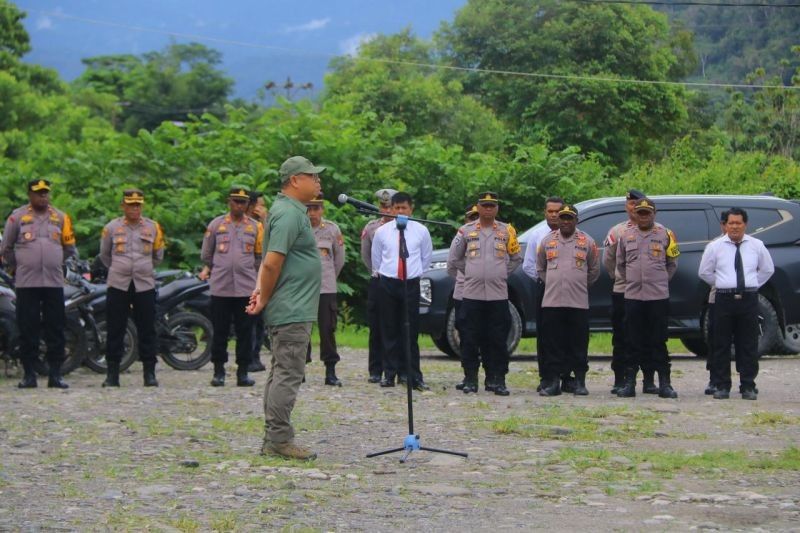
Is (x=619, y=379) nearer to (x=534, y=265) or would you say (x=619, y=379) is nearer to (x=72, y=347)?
(x=534, y=265)

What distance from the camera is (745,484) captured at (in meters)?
8.25

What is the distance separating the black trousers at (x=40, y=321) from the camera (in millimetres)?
13703

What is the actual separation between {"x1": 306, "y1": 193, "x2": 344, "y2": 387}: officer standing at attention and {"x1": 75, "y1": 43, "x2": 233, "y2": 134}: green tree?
84295mm

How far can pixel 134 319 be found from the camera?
46.1 feet

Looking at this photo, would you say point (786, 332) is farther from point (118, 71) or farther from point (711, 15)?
point (118, 71)

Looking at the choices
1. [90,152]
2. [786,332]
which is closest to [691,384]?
[786,332]

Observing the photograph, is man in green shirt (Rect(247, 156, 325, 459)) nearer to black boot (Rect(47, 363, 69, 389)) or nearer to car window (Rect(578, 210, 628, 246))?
black boot (Rect(47, 363, 69, 389))

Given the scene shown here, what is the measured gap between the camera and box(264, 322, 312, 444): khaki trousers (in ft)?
29.8

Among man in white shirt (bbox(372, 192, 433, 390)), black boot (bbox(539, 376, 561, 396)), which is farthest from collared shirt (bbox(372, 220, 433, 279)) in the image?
black boot (bbox(539, 376, 561, 396))

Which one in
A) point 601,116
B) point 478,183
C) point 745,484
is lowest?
point 745,484

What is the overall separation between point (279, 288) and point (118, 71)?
104 m

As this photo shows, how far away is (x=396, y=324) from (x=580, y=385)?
72.7 inches

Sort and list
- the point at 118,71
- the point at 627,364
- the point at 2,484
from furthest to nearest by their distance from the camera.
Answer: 1. the point at 118,71
2. the point at 627,364
3. the point at 2,484

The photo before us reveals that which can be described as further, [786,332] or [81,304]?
[786,332]
